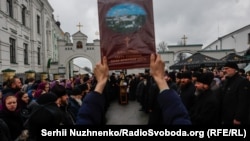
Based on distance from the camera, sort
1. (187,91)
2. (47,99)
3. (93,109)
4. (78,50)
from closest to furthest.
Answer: (93,109) < (47,99) < (187,91) < (78,50)

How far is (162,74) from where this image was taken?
1949 millimetres

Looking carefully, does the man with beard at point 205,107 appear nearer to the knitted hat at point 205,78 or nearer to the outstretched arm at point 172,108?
the knitted hat at point 205,78

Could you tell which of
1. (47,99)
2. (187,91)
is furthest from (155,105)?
(47,99)

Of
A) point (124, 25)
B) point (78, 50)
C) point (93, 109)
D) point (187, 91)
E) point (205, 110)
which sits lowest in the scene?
point (205, 110)

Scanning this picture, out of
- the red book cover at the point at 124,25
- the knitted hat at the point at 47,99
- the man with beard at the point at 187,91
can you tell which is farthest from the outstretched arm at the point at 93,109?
the man with beard at the point at 187,91

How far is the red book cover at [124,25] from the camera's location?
2619 millimetres

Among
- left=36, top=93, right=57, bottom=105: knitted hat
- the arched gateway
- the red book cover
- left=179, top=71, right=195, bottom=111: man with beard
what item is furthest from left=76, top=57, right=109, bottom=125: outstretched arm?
the arched gateway

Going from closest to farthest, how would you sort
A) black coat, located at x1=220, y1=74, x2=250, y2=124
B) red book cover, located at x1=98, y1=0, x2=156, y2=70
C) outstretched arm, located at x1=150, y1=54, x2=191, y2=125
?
outstretched arm, located at x1=150, y1=54, x2=191, y2=125, red book cover, located at x1=98, y1=0, x2=156, y2=70, black coat, located at x1=220, y1=74, x2=250, y2=124

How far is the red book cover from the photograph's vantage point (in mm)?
2619

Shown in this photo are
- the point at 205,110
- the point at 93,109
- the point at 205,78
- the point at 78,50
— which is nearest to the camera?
the point at 93,109

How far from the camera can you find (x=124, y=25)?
2605 mm

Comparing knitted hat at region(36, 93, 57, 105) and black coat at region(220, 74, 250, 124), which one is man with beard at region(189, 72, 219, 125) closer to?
black coat at region(220, 74, 250, 124)

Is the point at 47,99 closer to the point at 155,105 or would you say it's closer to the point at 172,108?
the point at 155,105

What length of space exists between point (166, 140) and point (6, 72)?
15.2 meters
